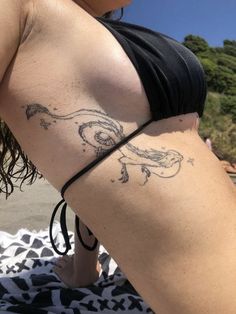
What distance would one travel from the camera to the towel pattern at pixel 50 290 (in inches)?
53.0

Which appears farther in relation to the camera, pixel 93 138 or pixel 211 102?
pixel 211 102

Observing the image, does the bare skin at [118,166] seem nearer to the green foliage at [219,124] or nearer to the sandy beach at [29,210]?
the sandy beach at [29,210]

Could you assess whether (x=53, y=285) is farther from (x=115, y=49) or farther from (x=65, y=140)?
(x=115, y=49)

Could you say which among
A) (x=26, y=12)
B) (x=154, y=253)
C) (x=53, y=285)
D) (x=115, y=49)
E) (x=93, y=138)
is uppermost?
(x=26, y=12)

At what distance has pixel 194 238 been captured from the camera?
848mm

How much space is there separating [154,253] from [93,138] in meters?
0.26

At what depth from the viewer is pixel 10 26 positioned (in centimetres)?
83

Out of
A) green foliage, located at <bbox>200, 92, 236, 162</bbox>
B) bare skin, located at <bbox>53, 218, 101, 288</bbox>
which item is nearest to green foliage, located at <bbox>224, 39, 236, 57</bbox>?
green foliage, located at <bbox>200, 92, 236, 162</bbox>

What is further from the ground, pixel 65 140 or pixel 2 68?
pixel 2 68

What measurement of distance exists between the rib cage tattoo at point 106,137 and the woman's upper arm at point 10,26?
0.35ft

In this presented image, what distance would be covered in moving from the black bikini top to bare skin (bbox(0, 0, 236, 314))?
0.06 feet

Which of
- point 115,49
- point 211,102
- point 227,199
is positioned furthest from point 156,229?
point 211,102

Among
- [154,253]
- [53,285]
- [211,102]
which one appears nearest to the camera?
[154,253]

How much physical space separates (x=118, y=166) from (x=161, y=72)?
0.75 feet
